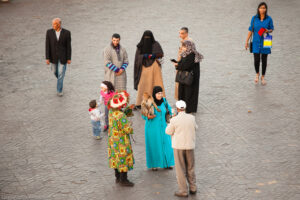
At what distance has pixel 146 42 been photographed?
11500mm

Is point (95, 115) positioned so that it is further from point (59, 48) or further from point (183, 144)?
point (59, 48)

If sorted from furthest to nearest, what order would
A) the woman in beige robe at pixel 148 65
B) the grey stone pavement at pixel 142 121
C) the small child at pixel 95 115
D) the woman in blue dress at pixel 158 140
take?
the woman in beige robe at pixel 148 65 < the small child at pixel 95 115 < the woman in blue dress at pixel 158 140 < the grey stone pavement at pixel 142 121

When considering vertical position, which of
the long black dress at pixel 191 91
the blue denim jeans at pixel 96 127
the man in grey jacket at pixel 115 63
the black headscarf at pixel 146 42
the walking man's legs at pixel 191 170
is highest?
the black headscarf at pixel 146 42

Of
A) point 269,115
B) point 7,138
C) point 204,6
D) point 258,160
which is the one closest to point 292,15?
point 204,6

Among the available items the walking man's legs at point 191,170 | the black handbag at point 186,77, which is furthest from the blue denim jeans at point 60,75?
the walking man's legs at point 191,170

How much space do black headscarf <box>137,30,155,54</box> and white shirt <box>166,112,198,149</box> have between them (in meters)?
3.87

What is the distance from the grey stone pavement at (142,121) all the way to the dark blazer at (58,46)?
97 centimetres

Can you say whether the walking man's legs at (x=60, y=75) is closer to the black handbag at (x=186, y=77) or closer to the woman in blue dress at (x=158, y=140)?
the black handbag at (x=186, y=77)

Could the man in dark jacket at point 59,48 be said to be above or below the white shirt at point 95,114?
above

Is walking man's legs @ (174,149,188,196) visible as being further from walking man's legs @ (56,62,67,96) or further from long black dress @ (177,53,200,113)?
walking man's legs @ (56,62,67,96)

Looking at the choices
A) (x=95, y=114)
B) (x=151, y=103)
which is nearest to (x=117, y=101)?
(x=151, y=103)

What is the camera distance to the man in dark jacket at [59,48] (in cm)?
1272

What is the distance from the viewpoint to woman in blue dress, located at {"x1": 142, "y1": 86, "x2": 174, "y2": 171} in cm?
903

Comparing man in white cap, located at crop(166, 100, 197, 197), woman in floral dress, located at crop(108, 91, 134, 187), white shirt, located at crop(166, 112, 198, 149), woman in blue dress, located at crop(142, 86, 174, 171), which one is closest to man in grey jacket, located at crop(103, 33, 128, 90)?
woman in blue dress, located at crop(142, 86, 174, 171)
